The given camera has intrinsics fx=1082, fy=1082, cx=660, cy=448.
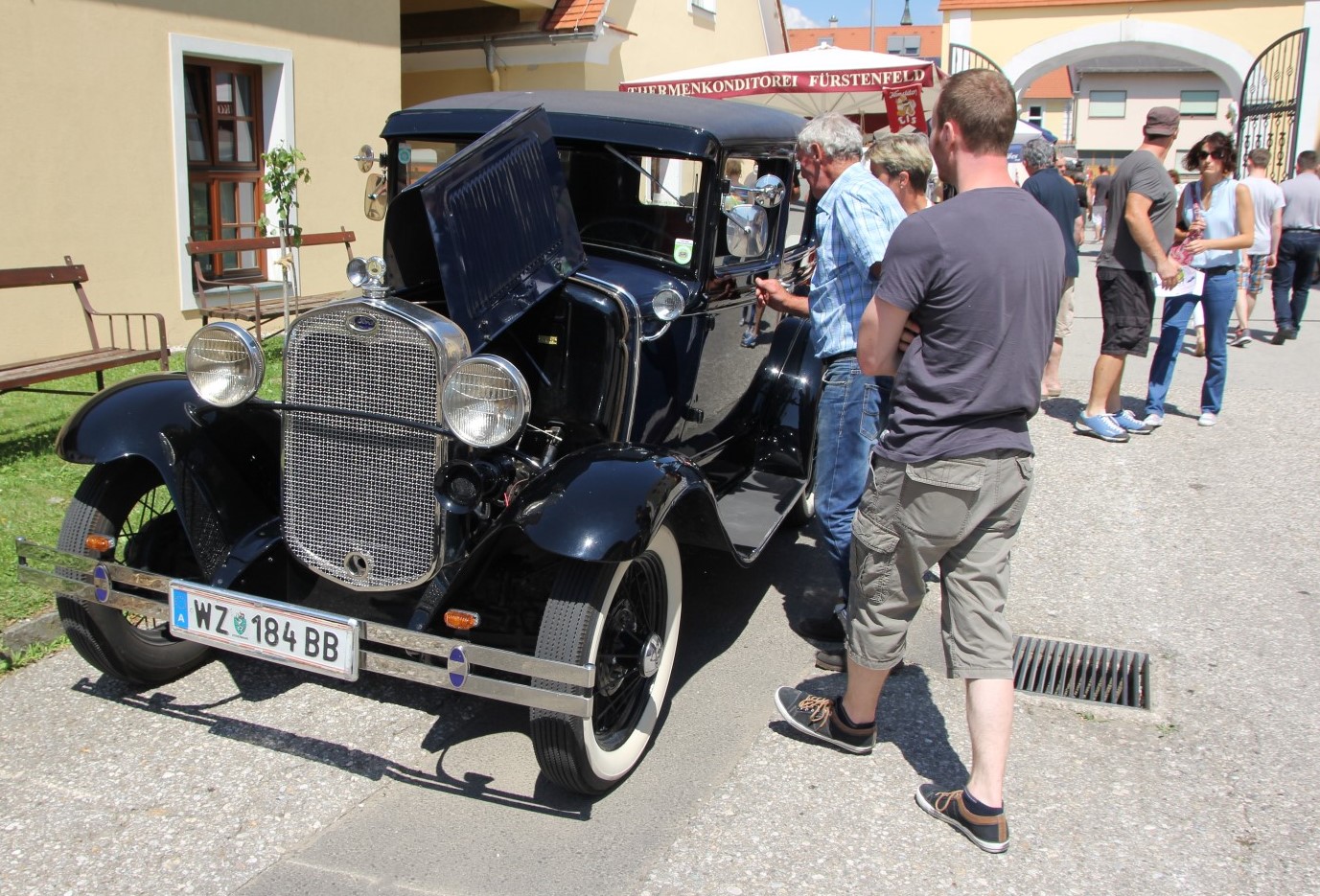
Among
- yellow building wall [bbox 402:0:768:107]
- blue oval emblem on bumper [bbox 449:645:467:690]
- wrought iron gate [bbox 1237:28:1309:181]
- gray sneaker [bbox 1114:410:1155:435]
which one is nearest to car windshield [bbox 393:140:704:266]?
blue oval emblem on bumper [bbox 449:645:467:690]

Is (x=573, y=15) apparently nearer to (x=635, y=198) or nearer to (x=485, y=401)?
(x=635, y=198)

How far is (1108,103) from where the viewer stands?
51.1 m

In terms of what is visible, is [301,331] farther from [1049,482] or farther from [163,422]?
[1049,482]

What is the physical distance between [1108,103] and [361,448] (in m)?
55.3

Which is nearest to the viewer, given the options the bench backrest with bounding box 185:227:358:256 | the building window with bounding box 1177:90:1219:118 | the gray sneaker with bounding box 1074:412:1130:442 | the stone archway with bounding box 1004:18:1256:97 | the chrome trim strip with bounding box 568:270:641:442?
the chrome trim strip with bounding box 568:270:641:442

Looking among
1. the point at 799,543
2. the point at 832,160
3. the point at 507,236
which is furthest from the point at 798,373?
the point at 507,236

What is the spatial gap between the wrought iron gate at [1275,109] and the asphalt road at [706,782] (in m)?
12.9

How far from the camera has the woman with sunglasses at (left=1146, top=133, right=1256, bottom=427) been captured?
6.91m

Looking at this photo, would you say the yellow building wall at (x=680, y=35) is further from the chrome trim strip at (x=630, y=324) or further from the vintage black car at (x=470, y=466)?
the chrome trim strip at (x=630, y=324)

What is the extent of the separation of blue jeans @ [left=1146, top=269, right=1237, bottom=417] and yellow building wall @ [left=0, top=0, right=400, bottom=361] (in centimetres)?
680

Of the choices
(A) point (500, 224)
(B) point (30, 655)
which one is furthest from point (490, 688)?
(B) point (30, 655)

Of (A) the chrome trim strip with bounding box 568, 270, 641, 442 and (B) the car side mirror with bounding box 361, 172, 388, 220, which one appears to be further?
(B) the car side mirror with bounding box 361, 172, 388, 220

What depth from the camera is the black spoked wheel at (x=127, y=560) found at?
3303 mm

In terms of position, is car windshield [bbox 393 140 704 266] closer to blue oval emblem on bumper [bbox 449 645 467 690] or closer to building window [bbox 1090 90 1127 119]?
blue oval emblem on bumper [bbox 449 645 467 690]
